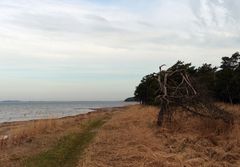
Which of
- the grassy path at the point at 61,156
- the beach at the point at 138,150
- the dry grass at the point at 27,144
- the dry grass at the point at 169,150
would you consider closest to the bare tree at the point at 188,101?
the beach at the point at 138,150

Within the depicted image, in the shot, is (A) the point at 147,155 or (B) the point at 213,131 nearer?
(A) the point at 147,155

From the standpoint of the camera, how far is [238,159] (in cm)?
1130

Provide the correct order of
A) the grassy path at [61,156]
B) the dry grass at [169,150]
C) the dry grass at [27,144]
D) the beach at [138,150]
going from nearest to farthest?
the dry grass at [169,150] < the beach at [138,150] < the grassy path at [61,156] < the dry grass at [27,144]

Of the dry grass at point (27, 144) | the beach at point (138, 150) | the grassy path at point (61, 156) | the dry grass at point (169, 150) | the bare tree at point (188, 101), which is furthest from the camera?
the bare tree at point (188, 101)

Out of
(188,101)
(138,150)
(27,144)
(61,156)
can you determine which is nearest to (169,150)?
(138,150)

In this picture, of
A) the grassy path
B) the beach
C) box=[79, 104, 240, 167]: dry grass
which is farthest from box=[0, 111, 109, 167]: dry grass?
box=[79, 104, 240, 167]: dry grass

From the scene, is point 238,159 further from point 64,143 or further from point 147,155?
point 64,143

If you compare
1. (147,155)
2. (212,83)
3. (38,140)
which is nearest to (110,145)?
(147,155)

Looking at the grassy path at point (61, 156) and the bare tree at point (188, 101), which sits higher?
the bare tree at point (188, 101)

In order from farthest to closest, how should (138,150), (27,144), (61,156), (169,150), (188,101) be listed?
(188,101) < (27,144) < (61,156) < (169,150) < (138,150)

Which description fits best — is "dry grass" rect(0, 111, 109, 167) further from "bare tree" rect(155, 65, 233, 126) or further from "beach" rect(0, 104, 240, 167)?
"bare tree" rect(155, 65, 233, 126)

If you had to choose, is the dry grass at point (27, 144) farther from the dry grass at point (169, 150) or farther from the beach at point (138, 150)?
the dry grass at point (169, 150)

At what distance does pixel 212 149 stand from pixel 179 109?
311 inches

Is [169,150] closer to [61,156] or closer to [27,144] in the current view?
[61,156]
